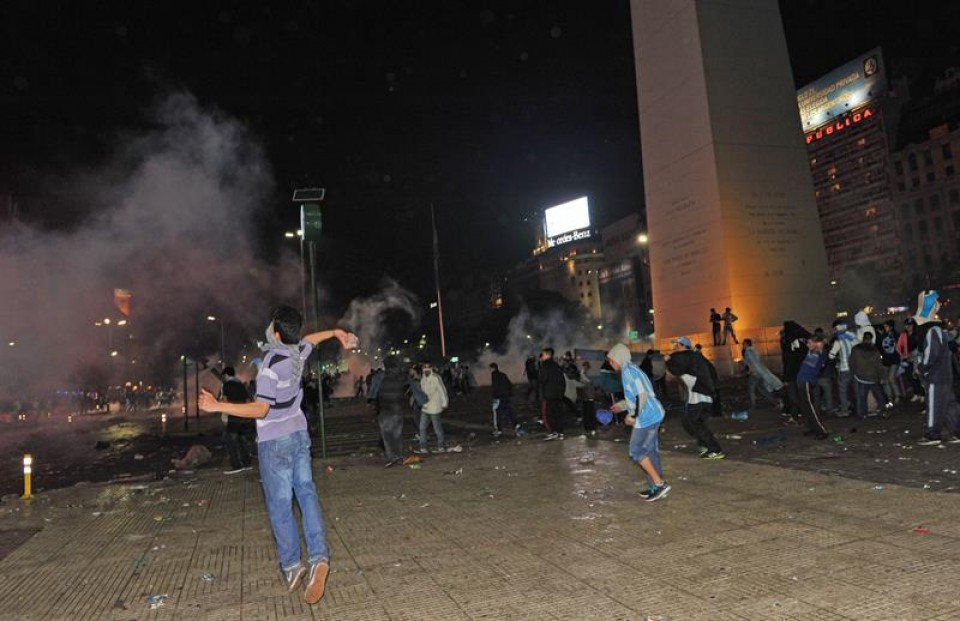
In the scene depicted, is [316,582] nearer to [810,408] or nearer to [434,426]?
[434,426]

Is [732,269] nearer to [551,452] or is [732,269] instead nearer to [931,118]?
[551,452]

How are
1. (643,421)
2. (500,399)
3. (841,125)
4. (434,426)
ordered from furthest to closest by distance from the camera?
1. (841,125)
2. (500,399)
3. (434,426)
4. (643,421)

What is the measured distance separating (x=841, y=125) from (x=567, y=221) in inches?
2259

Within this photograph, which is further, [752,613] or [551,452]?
[551,452]

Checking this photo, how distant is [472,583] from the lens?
4199 mm

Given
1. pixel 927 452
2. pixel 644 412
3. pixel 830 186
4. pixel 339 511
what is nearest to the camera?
pixel 644 412

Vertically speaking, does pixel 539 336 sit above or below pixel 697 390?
above

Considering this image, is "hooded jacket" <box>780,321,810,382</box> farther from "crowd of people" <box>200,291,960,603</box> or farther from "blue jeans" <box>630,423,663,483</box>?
"blue jeans" <box>630,423,663,483</box>

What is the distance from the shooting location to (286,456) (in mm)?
4273

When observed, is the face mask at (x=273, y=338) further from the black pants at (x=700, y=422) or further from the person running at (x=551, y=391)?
the person running at (x=551, y=391)

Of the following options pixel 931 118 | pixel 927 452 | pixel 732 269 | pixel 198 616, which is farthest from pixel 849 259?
pixel 198 616

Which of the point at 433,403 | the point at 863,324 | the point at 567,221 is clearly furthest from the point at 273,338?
the point at 567,221

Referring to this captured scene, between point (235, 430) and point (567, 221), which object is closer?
point (235, 430)

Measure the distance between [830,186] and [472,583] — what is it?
140195 millimetres
